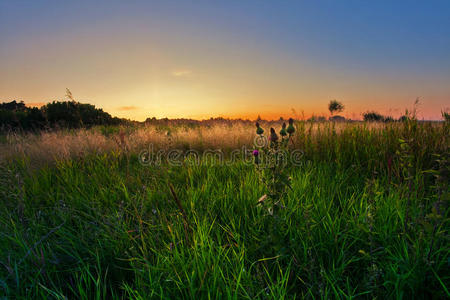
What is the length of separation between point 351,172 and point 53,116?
20772 mm

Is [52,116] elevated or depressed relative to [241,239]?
elevated

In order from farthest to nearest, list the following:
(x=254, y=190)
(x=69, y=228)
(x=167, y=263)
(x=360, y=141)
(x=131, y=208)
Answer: (x=360, y=141) → (x=131, y=208) → (x=254, y=190) → (x=69, y=228) → (x=167, y=263)

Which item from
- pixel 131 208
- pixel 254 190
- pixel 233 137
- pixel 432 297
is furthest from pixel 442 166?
pixel 233 137

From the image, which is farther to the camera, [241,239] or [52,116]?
[52,116]

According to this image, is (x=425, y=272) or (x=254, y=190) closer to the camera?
(x=425, y=272)

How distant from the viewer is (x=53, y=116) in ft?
58.9

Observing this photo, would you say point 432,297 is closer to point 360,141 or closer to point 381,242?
point 381,242

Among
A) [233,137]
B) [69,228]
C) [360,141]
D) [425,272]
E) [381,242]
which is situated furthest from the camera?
[233,137]

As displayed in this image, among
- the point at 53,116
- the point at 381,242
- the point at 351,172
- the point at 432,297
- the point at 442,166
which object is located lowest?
the point at 432,297

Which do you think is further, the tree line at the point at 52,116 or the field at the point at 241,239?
the tree line at the point at 52,116

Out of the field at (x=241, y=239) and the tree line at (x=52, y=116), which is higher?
the tree line at (x=52, y=116)

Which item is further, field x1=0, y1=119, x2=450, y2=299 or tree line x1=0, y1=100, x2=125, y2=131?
tree line x1=0, y1=100, x2=125, y2=131

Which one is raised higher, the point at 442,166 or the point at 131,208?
the point at 442,166

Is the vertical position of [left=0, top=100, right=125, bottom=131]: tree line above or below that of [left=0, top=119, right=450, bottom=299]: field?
above
